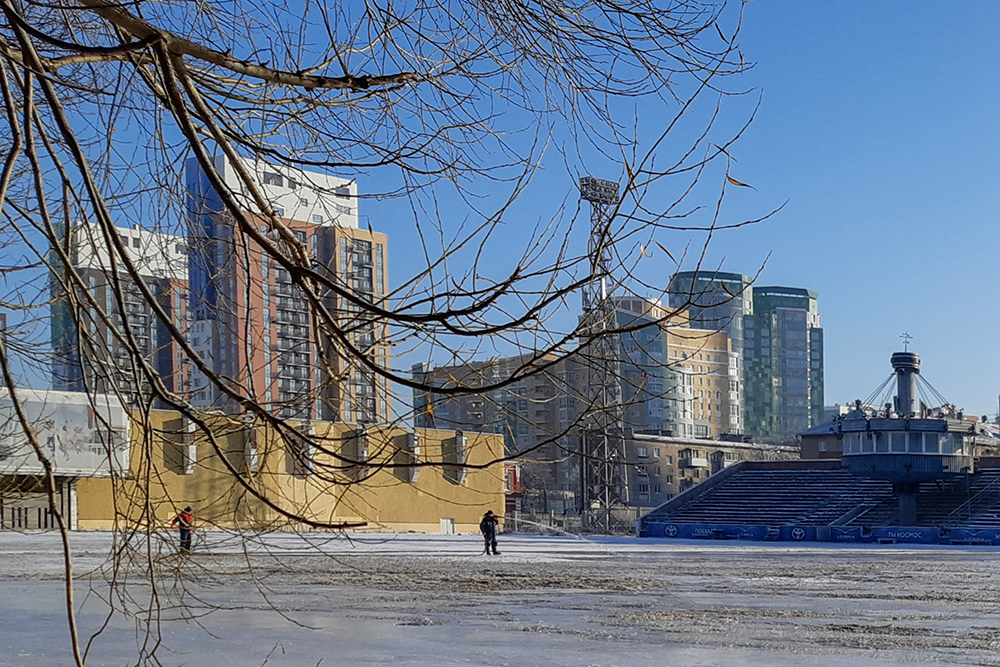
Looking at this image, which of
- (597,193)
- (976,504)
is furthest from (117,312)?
(976,504)

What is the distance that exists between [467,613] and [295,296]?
8.59m

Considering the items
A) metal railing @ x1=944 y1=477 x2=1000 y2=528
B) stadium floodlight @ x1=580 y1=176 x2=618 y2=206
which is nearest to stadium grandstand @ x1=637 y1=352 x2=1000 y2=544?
metal railing @ x1=944 y1=477 x2=1000 y2=528

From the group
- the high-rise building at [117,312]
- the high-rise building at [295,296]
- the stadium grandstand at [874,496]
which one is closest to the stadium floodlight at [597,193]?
the high-rise building at [295,296]

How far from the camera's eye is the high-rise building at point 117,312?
4332mm

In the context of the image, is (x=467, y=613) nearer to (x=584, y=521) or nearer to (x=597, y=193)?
(x=597, y=193)

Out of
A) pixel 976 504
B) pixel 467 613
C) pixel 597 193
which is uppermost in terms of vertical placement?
pixel 597 193

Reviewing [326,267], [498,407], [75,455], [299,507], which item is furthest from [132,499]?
[75,455]

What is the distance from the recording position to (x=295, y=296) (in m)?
5.91

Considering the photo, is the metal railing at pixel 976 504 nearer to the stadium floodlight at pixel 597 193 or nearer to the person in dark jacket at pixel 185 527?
the stadium floodlight at pixel 597 193

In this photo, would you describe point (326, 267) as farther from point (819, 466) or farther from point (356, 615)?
point (819, 466)

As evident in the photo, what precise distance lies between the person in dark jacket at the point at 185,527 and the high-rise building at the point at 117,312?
512 millimetres

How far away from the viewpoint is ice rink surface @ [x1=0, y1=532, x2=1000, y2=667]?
864 centimetres

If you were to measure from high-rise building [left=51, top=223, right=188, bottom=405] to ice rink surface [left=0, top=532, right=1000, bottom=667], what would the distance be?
2.36 ft

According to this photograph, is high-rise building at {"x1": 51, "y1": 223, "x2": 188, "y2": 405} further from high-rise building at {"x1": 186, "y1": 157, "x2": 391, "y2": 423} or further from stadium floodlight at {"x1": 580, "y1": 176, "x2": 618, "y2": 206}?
stadium floodlight at {"x1": 580, "y1": 176, "x2": 618, "y2": 206}
